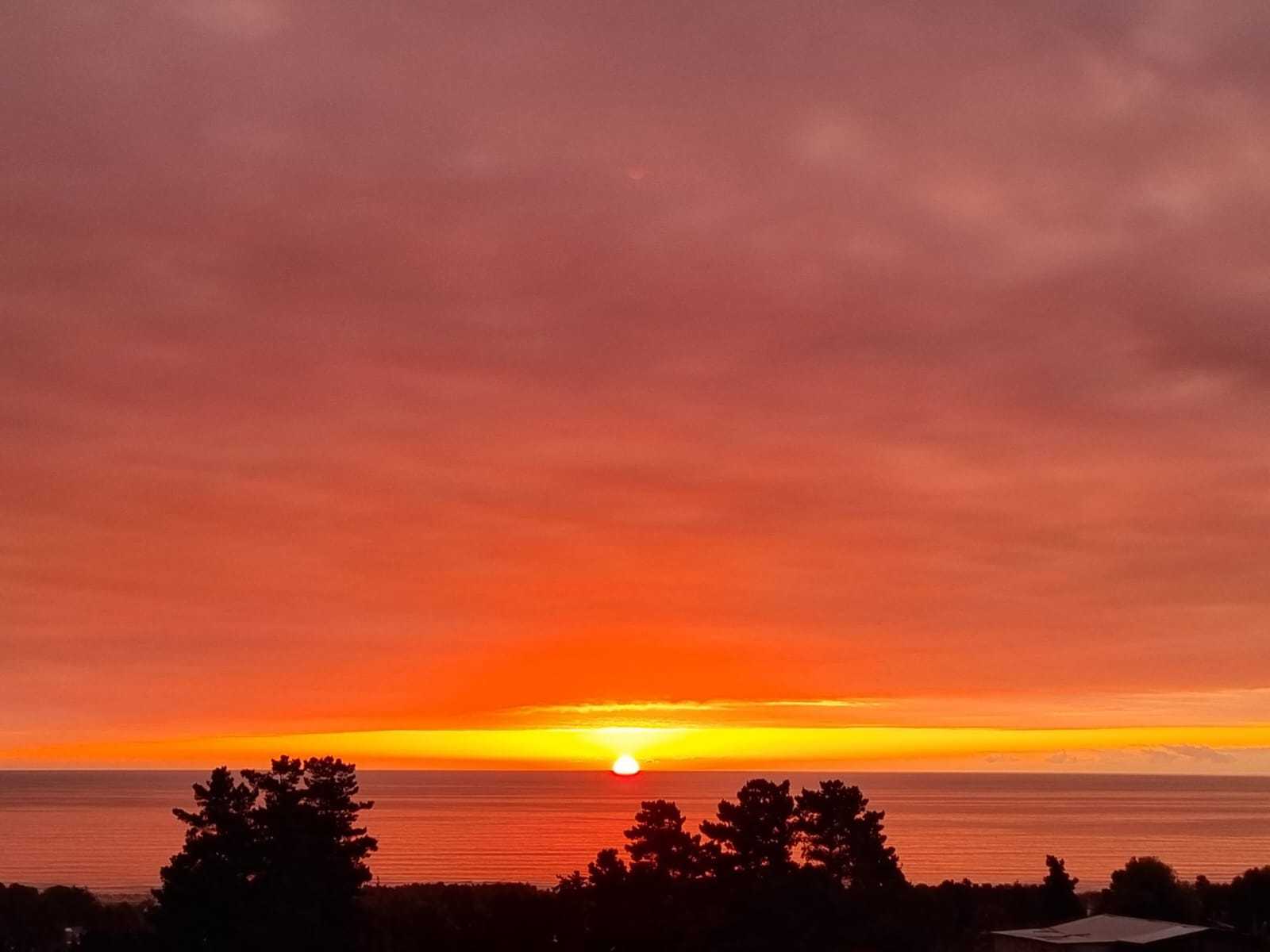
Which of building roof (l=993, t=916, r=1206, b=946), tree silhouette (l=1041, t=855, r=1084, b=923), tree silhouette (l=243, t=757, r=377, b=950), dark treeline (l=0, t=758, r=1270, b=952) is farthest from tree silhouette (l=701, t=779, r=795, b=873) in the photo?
Answer: tree silhouette (l=243, t=757, r=377, b=950)

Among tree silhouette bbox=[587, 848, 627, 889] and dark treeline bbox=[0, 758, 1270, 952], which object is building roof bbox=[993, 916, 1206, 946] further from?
tree silhouette bbox=[587, 848, 627, 889]

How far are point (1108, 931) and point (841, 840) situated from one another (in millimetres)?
16126

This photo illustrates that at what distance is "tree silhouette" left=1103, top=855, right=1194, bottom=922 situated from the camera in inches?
2025

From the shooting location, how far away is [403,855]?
5748 inches

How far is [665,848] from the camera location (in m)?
45.6

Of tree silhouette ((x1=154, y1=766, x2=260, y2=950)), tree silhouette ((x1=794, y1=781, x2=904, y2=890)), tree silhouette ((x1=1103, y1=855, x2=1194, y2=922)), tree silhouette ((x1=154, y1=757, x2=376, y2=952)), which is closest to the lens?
tree silhouette ((x1=154, y1=757, x2=376, y2=952))

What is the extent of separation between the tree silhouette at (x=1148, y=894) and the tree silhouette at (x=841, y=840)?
8.42m

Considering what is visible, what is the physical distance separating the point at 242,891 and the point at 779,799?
19.5m

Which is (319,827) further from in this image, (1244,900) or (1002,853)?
(1002,853)

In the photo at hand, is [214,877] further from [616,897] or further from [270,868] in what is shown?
[616,897]

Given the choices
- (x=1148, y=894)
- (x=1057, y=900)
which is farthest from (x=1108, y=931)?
(x=1148, y=894)

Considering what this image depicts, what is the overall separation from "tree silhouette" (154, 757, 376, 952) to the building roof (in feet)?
67.3

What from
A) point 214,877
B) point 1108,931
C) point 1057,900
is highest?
point 214,877

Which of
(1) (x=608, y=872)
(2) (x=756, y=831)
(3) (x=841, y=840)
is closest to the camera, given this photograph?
(1) (x=608, y=872)
